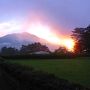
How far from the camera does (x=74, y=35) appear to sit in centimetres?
8831

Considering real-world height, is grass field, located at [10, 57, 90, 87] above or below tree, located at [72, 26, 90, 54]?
below

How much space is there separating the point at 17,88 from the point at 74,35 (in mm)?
75592

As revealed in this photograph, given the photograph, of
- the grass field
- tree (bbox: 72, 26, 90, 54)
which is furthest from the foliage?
tree (bbox: 72, 26, 90, 54)

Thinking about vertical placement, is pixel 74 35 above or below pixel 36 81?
above

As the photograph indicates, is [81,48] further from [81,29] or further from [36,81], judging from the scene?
[36,81]

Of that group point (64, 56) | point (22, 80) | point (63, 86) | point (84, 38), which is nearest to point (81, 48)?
point (84, 38)

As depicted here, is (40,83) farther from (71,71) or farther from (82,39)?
(82,39)

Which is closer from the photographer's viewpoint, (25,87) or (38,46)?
(25,87)

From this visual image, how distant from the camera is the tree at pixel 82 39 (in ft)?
257

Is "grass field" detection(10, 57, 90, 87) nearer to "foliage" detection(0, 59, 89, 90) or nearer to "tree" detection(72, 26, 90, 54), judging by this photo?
"foliage" detection(0, 59, 89, 90)

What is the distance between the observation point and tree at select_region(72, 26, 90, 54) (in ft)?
257

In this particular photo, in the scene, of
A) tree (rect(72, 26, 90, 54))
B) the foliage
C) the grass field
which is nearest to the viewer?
the foliage

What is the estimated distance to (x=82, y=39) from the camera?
270 ft

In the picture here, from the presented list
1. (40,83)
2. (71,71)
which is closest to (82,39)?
(71,71)
